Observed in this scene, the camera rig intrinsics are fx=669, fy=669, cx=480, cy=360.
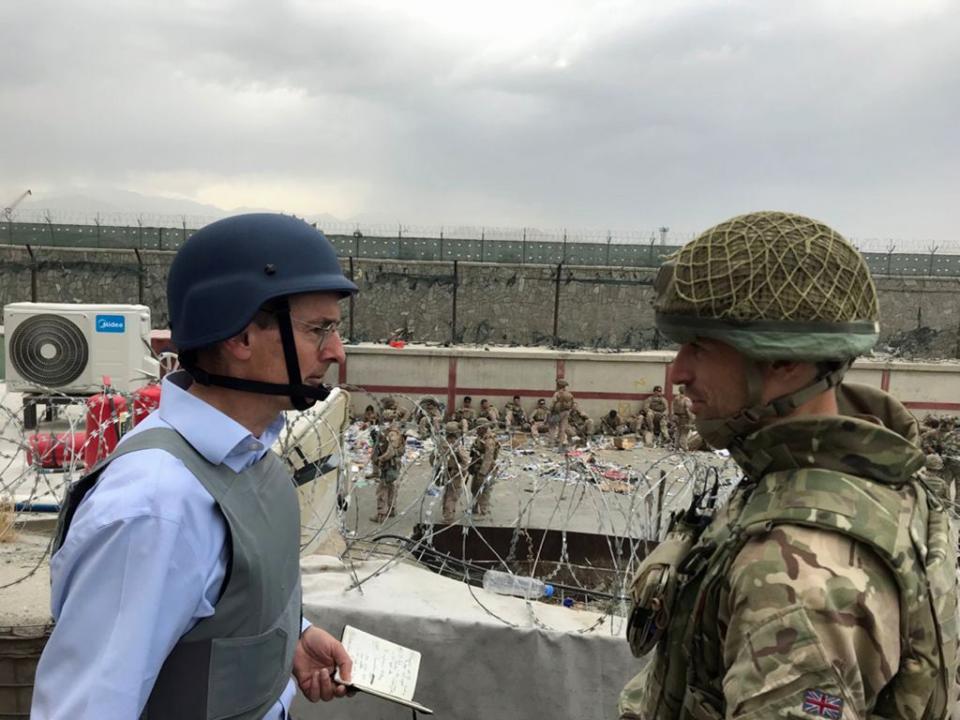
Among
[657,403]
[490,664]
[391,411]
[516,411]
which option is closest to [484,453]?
[391,411]

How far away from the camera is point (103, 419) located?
4520 millimetres

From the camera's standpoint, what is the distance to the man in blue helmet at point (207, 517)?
42.6 inches

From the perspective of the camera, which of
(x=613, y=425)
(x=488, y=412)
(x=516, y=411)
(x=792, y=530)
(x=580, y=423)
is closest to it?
(x=792, y=530)

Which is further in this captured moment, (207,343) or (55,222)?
(55,222)

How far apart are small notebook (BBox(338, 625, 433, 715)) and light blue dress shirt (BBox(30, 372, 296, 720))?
3.23ft

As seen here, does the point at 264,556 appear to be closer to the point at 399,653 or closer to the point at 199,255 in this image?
the point at 199,255

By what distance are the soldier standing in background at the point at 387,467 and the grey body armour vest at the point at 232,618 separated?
277 inches

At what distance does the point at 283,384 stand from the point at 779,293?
39.3 inches

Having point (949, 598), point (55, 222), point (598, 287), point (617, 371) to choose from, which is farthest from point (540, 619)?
point (55, 222)

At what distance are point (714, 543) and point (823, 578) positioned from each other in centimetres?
27

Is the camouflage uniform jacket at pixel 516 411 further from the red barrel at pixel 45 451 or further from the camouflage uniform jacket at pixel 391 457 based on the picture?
the red barrel at pixel 45 451

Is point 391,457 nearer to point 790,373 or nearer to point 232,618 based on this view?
point 232,618

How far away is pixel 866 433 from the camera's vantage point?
1217 millimetres

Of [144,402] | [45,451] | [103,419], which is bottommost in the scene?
[45,451]
